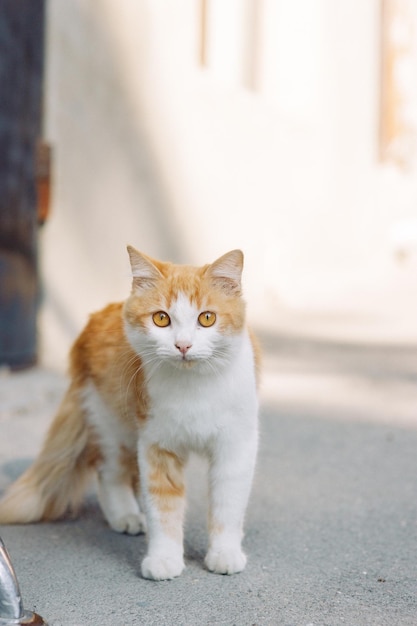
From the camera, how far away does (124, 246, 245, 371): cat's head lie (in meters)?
1.87

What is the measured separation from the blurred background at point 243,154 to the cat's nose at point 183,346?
103 inches

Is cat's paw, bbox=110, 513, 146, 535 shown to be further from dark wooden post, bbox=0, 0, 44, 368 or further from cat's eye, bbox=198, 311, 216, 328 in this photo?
dark wooden post, bbox=0, 0, 44, 368

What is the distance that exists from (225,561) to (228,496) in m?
0.15

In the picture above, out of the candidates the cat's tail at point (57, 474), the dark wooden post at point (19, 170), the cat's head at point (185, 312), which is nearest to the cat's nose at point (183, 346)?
the cat's head at point (185, 312)

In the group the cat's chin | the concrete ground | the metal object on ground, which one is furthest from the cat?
the metal object on ground

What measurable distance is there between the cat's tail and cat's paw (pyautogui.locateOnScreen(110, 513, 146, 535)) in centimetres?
18

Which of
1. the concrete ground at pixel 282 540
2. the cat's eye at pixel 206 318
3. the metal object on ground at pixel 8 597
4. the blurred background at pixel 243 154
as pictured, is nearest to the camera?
the metal object on ground at pixel 8 597

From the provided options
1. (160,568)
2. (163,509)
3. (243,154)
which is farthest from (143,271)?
(243,154)

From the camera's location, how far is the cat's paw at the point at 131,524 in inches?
90.6

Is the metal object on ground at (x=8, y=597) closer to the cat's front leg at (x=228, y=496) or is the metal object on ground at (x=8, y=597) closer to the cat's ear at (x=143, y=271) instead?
the cat's front leg at (x=228, y=496)

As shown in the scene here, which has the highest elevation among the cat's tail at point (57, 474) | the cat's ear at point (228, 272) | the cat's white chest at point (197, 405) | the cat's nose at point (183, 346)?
the cat's ear at point (228, 272)

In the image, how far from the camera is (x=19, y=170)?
4.02 m

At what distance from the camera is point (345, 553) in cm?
215

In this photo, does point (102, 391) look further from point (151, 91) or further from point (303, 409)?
point (151, 91)
